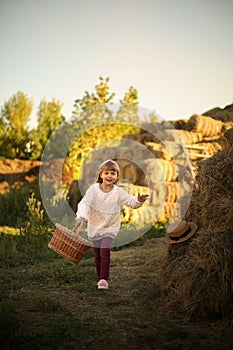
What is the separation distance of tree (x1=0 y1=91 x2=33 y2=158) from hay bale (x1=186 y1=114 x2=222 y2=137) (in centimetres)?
1188

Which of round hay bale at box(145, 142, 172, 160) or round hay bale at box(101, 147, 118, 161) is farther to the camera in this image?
round hay bale at box(101, 147, 118, 161)

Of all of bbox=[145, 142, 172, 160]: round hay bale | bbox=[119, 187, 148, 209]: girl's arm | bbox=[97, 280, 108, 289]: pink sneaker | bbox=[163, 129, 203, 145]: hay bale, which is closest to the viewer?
bbox=[97, 280, 108, 289]: pink sneaker

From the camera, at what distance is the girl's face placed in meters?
5.33

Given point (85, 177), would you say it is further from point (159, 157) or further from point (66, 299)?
point (66, 299)

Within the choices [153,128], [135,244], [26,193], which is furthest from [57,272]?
[153,128]

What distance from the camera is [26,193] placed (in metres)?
12.5

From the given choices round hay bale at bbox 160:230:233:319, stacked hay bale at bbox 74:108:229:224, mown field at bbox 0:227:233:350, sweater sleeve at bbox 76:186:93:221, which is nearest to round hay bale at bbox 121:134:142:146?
stacked hay bale at bbox 74:108:229:224

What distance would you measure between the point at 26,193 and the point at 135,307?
344 inches

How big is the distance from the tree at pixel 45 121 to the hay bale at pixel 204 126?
10666 millimetres

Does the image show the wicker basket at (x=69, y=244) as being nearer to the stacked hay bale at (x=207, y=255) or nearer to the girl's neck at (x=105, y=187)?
the girl's neck at (x=105, y=187)

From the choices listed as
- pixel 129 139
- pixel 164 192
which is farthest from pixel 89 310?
pixel 129 139

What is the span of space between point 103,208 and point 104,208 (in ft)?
0.04

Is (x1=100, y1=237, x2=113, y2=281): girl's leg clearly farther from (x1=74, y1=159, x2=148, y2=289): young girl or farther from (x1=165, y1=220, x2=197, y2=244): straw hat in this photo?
(x1=165, y1=220, x2=197, y2=244): straw hat

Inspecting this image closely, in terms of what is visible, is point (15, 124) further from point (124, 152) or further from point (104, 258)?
point (104, 258)
